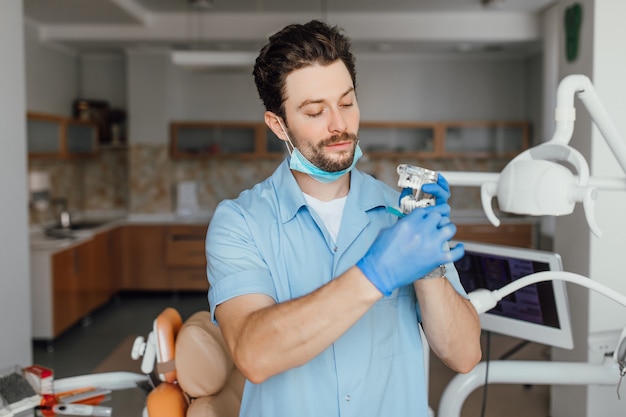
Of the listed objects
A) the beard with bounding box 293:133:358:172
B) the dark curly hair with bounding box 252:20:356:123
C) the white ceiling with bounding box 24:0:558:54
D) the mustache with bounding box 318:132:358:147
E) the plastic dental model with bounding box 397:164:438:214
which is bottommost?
the plastic dental model with bounding box 397:164:438:214

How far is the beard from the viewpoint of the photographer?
140 centimetres

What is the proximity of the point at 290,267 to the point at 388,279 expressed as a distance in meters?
0.36

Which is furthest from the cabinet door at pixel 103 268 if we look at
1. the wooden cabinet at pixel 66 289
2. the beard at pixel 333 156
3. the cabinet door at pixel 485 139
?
the beard at pixel 333 156

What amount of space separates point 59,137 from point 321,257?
5.16m

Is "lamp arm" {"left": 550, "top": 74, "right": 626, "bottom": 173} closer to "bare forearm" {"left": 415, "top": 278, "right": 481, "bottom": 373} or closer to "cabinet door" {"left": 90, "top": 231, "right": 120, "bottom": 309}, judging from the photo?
"bare forearm" {"left": 415, "top": 278, "right": 481, "bottom": 373}

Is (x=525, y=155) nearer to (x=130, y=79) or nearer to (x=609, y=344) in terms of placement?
(x=609, y=344)

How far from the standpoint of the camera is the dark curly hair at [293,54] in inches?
55.4

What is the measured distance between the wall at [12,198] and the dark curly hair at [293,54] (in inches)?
95.4

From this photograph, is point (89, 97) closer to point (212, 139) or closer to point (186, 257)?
point (212, 139)

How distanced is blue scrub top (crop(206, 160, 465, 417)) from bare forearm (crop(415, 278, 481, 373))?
4.1 inches

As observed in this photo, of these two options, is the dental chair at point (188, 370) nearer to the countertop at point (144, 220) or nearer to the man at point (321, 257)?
the man at point (321, 257)

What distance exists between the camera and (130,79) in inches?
272

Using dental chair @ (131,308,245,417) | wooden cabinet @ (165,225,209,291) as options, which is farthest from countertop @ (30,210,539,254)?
dental chair @ (131,308,245,417)

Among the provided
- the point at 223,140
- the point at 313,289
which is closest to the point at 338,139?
the point at 313,289
